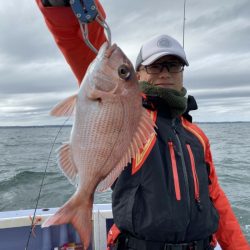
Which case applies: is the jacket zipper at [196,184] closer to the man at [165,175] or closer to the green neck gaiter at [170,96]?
the man at [165,175]

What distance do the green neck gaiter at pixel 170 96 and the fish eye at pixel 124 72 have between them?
2.40ft

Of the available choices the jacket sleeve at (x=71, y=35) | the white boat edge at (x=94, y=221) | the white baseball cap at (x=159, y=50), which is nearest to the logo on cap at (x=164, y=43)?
the white baseball cap at (x=159, y=50)

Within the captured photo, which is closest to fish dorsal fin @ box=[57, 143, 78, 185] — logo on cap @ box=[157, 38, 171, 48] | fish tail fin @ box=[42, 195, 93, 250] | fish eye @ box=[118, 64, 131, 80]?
fish tail fin @ box=[42, 195, 93, 250]

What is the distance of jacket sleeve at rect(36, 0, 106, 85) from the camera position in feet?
5.64

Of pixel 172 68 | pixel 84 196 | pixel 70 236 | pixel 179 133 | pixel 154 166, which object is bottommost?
pixel 70 236

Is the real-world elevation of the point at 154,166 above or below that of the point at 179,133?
below

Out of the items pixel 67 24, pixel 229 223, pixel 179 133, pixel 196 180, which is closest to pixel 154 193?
Result: pixel 196 180

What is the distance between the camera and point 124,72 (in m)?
1.63

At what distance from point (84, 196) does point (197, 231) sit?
947mm

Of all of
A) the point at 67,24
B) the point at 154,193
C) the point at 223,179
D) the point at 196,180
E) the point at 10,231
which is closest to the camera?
the point at 67,24

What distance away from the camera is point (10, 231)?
12.1 ft

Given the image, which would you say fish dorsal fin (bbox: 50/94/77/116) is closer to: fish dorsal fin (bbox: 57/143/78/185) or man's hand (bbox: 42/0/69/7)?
fish dorsal fin (bbox: 57/143/78/185)

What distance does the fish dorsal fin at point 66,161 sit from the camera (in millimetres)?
1622

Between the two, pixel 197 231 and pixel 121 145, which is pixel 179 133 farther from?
pixel 121 145
